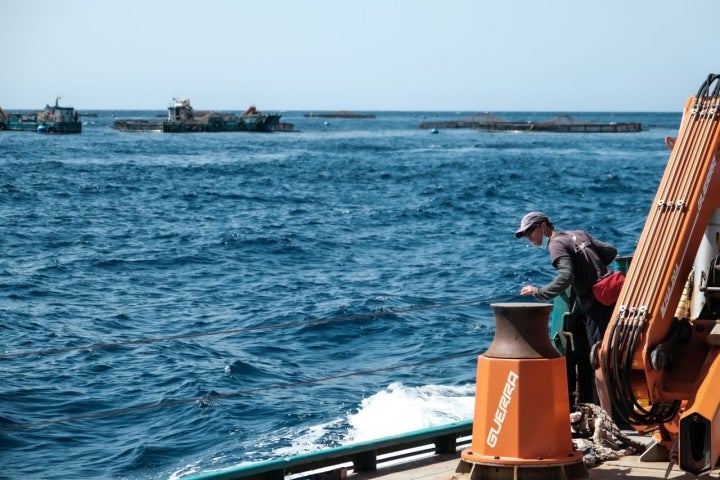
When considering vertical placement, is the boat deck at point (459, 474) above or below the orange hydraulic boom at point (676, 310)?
below

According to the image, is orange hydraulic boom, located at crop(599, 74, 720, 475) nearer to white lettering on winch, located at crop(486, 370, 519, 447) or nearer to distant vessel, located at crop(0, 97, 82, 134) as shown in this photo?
white lettering on winch, located at crop(486, 370, 519, 447)

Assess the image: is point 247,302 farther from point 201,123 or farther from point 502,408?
point 201,123

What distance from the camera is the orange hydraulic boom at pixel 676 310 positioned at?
6.45 metres

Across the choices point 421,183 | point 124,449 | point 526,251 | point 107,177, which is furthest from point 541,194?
point 124,449

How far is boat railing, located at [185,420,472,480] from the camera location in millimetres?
6719

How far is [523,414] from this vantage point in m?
6.54

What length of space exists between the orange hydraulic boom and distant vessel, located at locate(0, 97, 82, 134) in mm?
133900

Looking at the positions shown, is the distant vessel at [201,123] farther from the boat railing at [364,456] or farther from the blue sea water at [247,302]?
the boat railing at [364,456]

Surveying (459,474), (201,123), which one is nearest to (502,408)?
(459,474)

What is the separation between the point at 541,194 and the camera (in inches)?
2283

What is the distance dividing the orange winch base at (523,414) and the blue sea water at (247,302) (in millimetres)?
1668

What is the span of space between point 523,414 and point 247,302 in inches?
756

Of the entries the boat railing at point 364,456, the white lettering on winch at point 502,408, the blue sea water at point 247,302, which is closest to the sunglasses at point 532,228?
the blue sea water at point 247,302

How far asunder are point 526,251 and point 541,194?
911 inches
